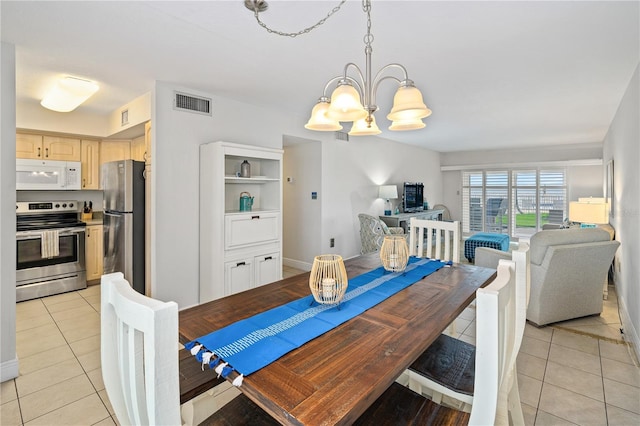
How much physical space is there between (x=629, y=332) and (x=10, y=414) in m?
4.78

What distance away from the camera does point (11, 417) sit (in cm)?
185

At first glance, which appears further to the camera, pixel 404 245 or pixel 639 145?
pixel 639 145

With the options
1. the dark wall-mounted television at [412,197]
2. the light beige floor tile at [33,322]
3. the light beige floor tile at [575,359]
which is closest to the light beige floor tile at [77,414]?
the light beige floor tile at [33,322]

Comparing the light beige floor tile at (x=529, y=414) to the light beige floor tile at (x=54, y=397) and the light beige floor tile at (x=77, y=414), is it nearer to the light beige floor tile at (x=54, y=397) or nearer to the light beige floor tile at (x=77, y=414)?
the light beige floor tile at (x=77, y=414)

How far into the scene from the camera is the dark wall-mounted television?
6.86 meters

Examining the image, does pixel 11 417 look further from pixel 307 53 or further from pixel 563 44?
pixel 563 44

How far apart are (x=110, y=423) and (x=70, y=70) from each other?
9.77ft

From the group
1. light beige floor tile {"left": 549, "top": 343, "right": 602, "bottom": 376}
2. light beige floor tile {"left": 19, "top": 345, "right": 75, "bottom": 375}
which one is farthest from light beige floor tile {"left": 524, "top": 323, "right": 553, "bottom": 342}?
light beige floor tile {"left": 19, "top": 345, "right": 75, "bottom": 375}

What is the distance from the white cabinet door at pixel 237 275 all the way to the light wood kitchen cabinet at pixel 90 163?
9.32ft

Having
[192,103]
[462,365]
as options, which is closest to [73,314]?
[192,103]

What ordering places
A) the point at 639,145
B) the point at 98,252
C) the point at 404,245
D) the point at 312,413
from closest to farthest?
1. the point at 312,413
2. the point at 404,245
3. the point at 639,145
4. the point at 98,252

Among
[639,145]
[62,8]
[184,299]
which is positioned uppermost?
[62,8]

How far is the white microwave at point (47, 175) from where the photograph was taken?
390 cm

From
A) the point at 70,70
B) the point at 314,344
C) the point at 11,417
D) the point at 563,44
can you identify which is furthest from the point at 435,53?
the point at 11,417
